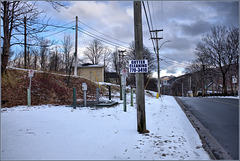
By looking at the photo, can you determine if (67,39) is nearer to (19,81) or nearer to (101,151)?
(19,81)

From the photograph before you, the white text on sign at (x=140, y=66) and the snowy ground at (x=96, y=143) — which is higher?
the white text on sign at (x=140, y=66)

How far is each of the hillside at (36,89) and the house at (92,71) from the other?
45.4 ft

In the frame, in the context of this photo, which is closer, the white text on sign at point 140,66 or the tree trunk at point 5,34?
the white text on sign at point 140,66

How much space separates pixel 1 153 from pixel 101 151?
6.86 feet

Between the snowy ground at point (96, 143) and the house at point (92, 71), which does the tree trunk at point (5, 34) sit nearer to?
the snowy ground at point (96, 143)

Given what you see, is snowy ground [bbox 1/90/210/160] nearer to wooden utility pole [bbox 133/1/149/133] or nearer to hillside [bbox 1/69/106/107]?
wooden utility pole [bbox 133/1/149/133]

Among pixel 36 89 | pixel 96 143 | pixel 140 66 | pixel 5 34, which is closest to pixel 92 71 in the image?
pixel 36 89

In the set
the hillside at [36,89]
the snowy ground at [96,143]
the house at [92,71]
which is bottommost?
the snowy ground at [96,143]

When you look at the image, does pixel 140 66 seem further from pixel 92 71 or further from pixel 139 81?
pixel 92 71

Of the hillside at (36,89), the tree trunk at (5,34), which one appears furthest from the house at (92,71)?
the tree trunk at (5,34)

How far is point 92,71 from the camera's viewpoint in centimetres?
3247

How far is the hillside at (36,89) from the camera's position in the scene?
11961 millimetres

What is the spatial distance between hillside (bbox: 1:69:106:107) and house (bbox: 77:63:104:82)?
1383cm

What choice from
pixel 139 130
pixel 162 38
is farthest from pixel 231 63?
pixel 139 130
